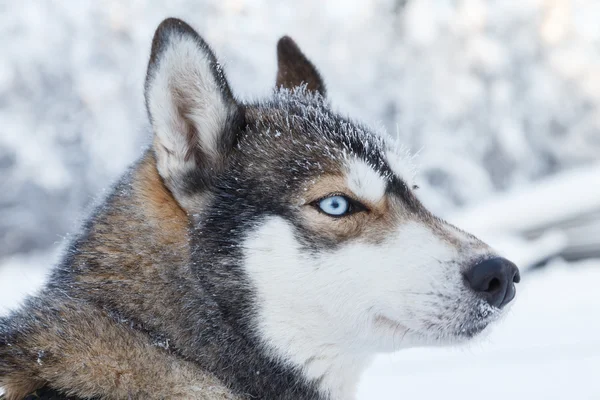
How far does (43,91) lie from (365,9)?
194 inches

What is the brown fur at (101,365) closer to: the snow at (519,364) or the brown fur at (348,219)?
the brown fur at (348,219)

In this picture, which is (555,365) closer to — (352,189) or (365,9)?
(352,189)

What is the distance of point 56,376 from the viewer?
1.38 m

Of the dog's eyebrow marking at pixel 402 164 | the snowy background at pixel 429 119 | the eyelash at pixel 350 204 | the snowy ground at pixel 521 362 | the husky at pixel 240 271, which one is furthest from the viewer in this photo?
the snowy background at pixel 429 119

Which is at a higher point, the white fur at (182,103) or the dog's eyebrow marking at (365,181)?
the dog's eyebrow marking at (365,181)

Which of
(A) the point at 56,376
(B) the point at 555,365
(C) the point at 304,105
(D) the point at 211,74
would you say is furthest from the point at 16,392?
(B) the point at 555,365

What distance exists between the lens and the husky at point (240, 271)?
5.06ft

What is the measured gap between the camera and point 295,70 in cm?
235

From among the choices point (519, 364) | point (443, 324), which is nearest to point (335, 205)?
point (443, 324)

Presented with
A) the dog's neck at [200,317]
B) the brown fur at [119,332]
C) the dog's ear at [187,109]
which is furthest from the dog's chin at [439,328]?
the dog's ear at [187,109]

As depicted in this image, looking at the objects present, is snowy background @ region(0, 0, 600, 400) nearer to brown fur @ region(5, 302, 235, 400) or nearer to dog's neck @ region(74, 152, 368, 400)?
dog's neck @ region(74, 152, 368, 400)

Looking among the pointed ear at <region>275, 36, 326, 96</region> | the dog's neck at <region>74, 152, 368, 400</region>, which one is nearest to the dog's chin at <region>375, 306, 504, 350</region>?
the dog's neck at <region>74, 152, 368, 400</region>

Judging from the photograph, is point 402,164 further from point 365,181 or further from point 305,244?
point 305,244

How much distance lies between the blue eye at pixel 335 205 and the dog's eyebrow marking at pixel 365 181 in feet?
0.15
